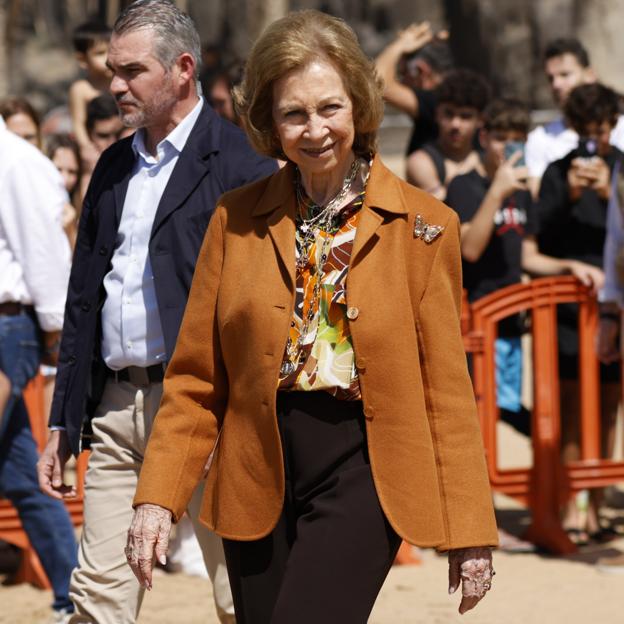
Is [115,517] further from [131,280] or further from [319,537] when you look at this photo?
[319,537]

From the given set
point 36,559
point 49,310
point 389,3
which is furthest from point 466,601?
point 389,3

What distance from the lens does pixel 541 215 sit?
7.12 meters

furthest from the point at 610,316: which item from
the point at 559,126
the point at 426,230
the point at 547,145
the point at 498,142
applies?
the point at 426,230

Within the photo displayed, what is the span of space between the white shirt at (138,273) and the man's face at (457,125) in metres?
3.47

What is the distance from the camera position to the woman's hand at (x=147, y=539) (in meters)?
3.40

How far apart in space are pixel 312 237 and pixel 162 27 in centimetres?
119

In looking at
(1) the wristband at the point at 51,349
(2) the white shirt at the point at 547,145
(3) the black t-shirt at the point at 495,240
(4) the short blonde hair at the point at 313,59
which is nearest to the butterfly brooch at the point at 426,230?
(4) the short blonde hair at the point at 313,59

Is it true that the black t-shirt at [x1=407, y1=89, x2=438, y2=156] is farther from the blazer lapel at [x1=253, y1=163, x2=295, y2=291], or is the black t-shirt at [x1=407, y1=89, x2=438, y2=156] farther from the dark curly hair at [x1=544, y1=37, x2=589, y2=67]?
the blazer lapel at [x1=253, y1=163, x2=295, y2=291]

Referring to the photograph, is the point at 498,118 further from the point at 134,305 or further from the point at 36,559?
the point at 134,305

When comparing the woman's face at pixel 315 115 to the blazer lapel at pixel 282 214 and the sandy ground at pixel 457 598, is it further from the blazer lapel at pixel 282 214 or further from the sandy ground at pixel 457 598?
the sandy ground at pixel 457 598

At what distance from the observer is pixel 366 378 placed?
3266mm

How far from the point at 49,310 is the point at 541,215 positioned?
2.80 metres

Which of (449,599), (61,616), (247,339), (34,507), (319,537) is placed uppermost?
(247,339)

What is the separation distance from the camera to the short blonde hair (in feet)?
11.0
